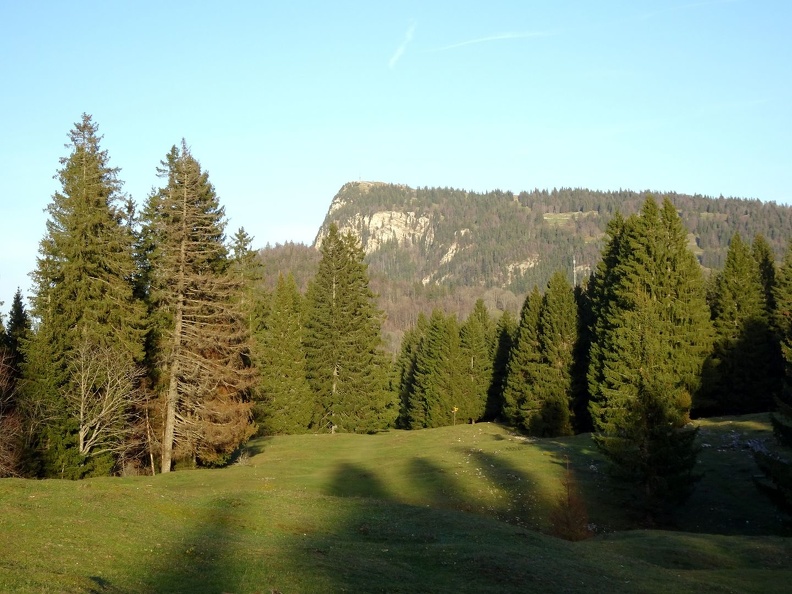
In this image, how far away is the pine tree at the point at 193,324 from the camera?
130ft

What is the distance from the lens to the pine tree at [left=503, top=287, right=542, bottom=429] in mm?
66312

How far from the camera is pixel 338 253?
7156 centimetres

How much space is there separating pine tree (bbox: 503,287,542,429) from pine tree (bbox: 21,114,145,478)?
38.8 m

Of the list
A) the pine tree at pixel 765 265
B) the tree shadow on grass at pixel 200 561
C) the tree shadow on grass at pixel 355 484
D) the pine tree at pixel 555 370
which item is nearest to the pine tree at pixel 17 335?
the tree shadow on grass at pixel 355 484

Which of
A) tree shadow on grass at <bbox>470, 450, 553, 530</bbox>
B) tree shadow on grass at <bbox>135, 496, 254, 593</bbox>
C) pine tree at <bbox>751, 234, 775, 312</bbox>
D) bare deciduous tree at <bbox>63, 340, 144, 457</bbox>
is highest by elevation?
pine tree at <bbox>751, 234, 775, 312</bbox>

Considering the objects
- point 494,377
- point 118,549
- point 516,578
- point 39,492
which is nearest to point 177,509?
point 39,492

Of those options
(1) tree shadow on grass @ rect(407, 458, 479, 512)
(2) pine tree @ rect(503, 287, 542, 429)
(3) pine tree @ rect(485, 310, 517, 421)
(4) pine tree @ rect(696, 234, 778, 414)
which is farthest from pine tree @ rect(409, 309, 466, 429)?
(1) tree shadow on grass @ rect(407, 458, 479, 512)

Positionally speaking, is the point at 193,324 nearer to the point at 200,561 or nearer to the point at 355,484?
the point at 355,484

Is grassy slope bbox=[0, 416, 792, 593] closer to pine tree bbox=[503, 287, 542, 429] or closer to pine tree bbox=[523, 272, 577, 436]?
pine tree bbox=[523, 272, 577, 436]

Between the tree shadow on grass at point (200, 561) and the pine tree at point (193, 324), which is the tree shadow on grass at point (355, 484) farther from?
the tree shadow on grass at point (200, 561)

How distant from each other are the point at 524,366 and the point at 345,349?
1760 cm

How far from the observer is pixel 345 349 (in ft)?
226

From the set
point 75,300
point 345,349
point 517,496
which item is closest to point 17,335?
point 75,300

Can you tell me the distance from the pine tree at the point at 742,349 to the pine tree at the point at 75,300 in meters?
47.7
